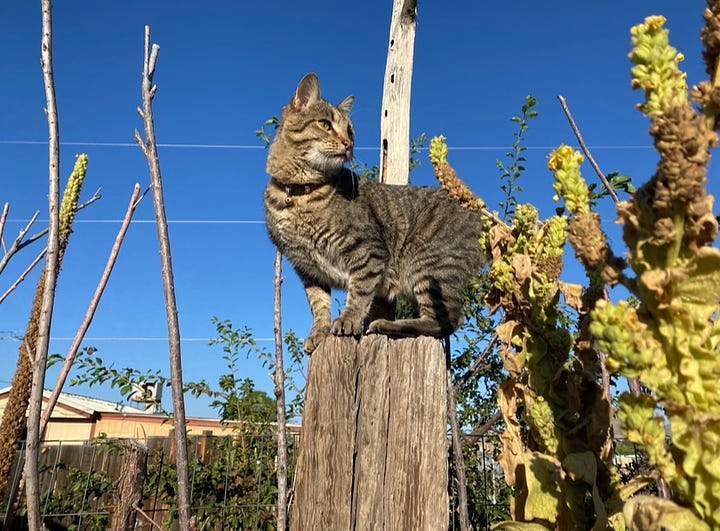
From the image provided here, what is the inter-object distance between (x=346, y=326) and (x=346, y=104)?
189 centimetres

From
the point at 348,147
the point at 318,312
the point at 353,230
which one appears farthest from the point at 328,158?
the point at 318,312

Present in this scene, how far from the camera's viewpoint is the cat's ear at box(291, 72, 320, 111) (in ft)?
11.0

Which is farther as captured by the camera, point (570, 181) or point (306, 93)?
point (306, 93)

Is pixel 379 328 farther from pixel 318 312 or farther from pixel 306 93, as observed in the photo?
pixel 306 93

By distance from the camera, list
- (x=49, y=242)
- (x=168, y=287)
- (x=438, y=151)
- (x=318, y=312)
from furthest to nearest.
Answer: (x=318, y=312)
(x=49, y=242)
(x=168, y=287)
(x=438, y=151)

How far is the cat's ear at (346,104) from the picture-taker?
3.58 meters

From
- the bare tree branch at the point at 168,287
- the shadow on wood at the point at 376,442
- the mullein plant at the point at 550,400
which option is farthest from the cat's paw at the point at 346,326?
the mullein plant at the point at 550,400

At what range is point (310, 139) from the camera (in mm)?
3184

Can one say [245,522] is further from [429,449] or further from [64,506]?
[429,449]

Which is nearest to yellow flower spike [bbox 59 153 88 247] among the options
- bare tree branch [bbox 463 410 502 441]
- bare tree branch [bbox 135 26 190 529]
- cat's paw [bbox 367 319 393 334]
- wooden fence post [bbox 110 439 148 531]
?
bare tree branch [bbox 135 26 190 529]

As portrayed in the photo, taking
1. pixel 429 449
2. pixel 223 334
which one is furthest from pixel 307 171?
pixel 429 449

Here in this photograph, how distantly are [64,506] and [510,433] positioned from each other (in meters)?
4.55

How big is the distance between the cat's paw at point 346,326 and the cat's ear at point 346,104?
173cm

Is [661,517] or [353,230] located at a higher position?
[353,230]
